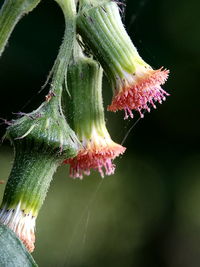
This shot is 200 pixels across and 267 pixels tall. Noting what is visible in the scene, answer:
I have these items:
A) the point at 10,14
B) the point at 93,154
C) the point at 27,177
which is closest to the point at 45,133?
the point at 27,177

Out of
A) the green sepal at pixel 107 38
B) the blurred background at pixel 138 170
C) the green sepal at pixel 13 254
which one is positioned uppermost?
the green sepal at pixel 107 38

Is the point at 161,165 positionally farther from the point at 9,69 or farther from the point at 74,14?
the point at 74,14

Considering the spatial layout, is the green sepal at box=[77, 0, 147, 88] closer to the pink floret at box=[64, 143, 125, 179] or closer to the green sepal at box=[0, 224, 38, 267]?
the pink floret at box=[64, 143, 125, 179]

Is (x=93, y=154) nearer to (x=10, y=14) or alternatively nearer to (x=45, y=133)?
(x=45, y=133)

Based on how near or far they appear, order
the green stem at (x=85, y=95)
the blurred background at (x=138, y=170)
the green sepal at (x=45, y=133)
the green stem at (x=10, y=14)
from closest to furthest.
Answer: the green sepal at (x=45, y=133) → the green stem at (x=10, y=14) → the green stem at (x=85, y=95) → the blurred background at (x=138, y=170)

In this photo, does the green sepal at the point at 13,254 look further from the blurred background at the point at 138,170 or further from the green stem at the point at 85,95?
the blurred background at the point at 138,170

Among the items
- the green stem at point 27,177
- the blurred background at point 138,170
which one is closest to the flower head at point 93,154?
the green stem at point 27,177

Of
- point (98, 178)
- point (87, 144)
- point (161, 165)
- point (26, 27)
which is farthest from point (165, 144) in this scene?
point (87, 144)

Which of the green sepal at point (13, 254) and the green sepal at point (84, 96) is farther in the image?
the green sepal at point (84, 96)

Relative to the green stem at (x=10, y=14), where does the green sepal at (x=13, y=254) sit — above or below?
below
